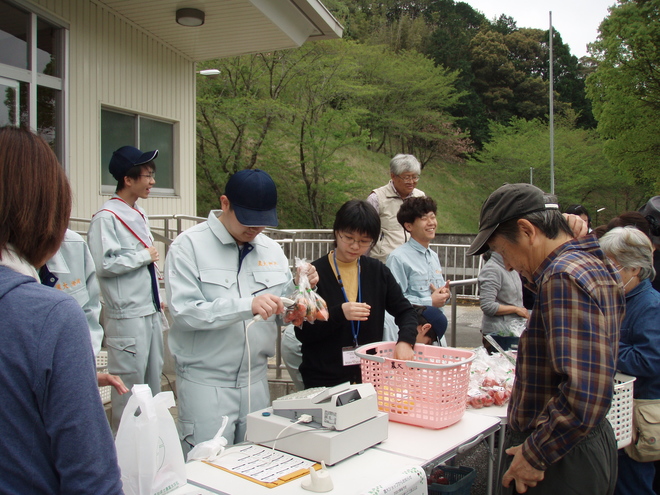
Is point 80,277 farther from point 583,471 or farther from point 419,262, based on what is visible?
point 583,471

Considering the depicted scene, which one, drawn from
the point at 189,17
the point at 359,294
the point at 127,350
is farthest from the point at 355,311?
the point at 189,17

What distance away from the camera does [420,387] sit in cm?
249

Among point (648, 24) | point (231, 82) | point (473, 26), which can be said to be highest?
point (473, 26)

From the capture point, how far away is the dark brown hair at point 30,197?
117cm

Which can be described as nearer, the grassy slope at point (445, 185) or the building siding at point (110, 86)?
the building siding at point (110, 86)

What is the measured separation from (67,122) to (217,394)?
227 inches

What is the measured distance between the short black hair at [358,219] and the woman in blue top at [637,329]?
4.46 ft

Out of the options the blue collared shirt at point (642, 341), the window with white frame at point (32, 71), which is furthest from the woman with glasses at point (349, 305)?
the window with white frame at point (32, 71)

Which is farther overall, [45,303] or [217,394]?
[217,394]

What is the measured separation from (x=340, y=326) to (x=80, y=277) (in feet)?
5.10

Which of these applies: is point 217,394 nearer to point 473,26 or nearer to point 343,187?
A: point 343,187

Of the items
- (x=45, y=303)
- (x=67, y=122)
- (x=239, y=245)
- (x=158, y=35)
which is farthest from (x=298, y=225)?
(x=45, y=303)

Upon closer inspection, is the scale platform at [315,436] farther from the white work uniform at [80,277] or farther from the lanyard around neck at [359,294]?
the white work uniform at [80,277]

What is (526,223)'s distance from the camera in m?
1.91
